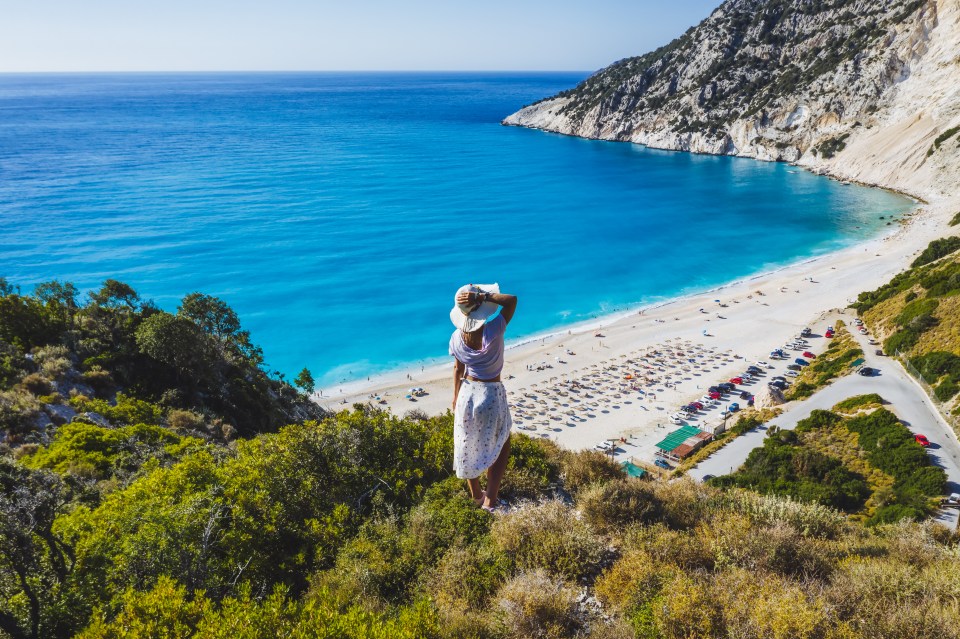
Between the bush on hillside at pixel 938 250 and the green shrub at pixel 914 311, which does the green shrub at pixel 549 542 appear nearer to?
the green shrub at pixel 914 311

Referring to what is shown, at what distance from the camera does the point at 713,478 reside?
17.7 m

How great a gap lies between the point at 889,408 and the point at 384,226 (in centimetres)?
4906

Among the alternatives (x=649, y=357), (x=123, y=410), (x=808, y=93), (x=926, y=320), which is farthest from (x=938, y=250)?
(x=808, y=93)

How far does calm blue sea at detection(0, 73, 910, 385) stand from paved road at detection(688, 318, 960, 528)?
19.8 metres

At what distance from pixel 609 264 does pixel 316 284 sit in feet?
93.1

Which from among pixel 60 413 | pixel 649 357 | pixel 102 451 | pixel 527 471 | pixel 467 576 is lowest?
pixel 649 357

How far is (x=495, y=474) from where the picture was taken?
6246 mm

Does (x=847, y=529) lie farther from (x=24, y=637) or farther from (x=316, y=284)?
(x=316, y=284)

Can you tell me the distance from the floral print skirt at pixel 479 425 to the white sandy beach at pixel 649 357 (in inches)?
755

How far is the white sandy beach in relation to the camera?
90.5ft

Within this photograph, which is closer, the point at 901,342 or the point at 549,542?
the point at 549,542

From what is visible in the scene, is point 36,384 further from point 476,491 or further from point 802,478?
point 802,478

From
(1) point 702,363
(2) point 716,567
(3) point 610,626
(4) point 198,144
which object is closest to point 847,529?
(2) point 716,567

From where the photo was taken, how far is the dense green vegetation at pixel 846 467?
562 inches
